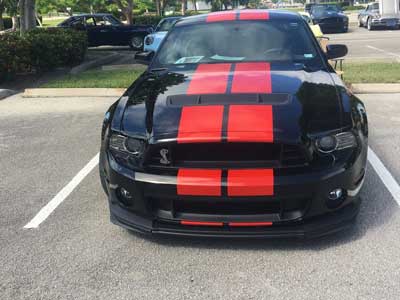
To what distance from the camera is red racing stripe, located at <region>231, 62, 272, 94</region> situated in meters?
3.79

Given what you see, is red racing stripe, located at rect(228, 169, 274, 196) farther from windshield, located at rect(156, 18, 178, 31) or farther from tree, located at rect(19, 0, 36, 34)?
windshield, located at rect(156, 18, 178, 31)

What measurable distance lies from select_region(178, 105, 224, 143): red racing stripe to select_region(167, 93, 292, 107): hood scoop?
0.29 ft

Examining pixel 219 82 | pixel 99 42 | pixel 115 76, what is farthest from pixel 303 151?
pixel 99 42

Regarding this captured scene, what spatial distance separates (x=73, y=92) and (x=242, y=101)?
666 centimetres

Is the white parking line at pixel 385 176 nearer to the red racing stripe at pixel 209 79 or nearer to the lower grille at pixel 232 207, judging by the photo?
the lower grille at pixel 232 207

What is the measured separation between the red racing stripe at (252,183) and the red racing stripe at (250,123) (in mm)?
211

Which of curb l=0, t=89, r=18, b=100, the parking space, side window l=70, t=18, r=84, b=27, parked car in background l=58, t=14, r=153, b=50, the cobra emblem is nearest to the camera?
the cobra emblem

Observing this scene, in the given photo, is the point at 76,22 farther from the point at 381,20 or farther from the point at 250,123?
the point at 250,123

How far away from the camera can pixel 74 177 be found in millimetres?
5180

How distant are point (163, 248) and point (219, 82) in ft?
4.46

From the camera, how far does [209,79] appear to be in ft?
13.6

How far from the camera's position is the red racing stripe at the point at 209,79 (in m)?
3.85

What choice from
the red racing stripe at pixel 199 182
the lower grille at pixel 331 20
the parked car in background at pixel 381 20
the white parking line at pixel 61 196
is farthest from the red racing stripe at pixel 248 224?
the parked car in background at pixel 381 20

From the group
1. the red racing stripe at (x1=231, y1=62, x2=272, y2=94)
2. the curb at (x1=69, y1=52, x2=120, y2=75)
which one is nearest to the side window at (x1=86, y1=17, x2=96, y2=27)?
the curb at (x1=69, y1=52, x2=120, y2=75)
